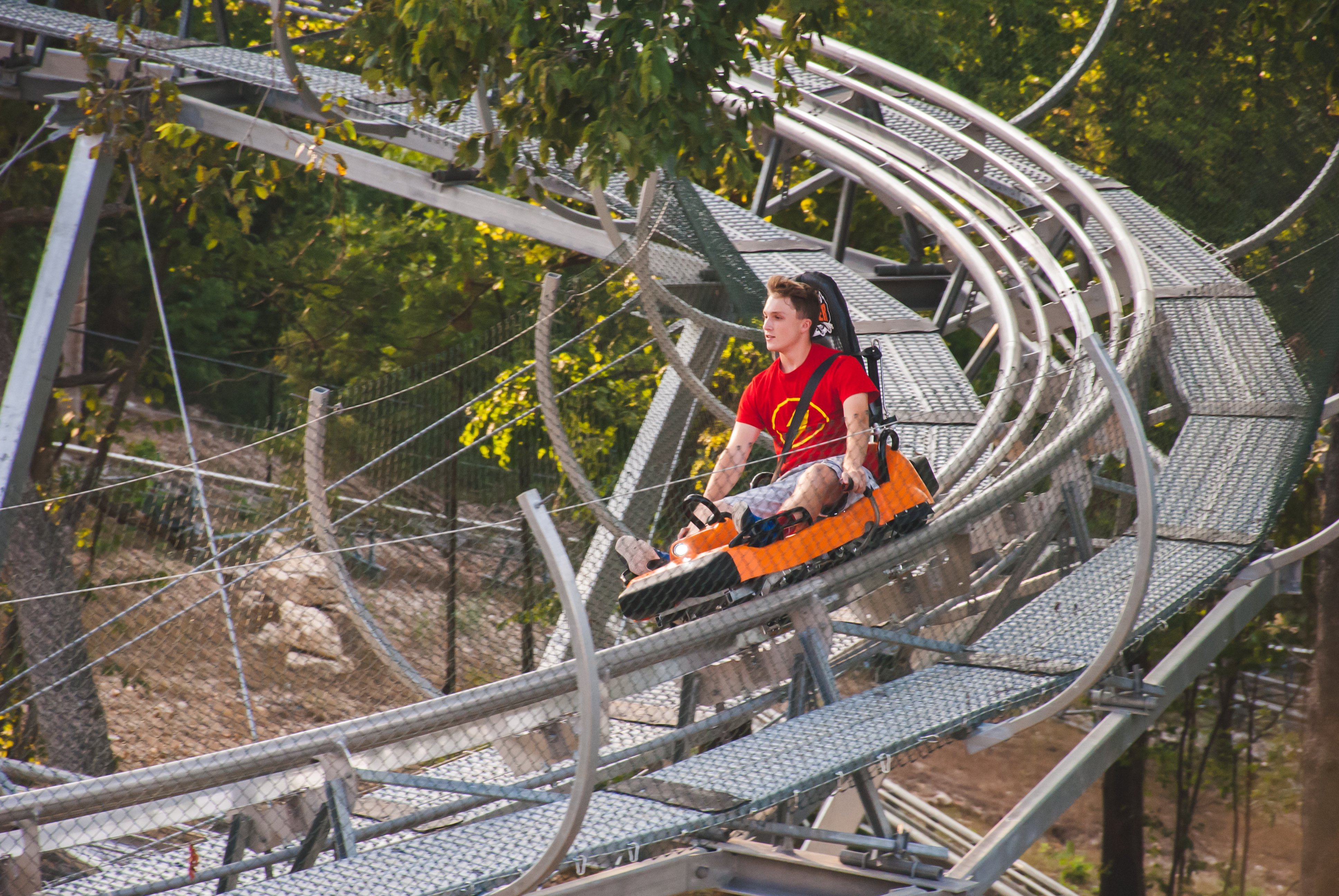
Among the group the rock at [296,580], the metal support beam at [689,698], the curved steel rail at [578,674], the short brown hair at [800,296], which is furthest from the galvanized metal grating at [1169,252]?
the curved steel rail at [578,674]

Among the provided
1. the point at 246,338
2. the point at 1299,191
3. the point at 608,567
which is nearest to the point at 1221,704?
the point at 1299,191

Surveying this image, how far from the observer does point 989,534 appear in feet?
15.7

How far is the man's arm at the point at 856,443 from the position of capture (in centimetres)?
425

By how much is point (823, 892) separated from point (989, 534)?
5.50ft

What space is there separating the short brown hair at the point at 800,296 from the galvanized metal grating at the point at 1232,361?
6.80ft

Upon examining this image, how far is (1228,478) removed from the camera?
524cm

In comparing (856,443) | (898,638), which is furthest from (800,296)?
(898,638)

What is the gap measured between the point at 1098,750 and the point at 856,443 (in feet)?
3.95

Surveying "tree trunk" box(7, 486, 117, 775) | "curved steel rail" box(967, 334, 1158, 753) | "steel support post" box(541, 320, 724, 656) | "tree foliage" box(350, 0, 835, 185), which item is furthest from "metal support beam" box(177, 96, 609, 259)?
"curved steel rail" box(967, 334, 1158, 753)

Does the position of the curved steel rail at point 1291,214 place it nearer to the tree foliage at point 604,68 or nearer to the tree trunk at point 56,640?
the tree foliage at point 604,68

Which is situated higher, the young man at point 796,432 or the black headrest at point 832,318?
the black headrest at point 832,318

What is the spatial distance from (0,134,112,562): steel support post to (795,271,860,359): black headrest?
13.2ft

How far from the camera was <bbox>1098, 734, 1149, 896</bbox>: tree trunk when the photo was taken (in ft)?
36.1

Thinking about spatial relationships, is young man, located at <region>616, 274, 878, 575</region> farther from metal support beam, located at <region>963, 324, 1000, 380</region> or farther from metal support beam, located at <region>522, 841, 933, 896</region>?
metal support beam, located at <region>963, 324, 1000, 380</region>
